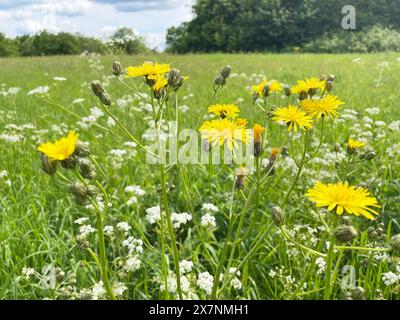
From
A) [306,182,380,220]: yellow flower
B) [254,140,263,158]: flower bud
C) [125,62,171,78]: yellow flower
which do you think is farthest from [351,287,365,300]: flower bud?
[125,62,171,78]: yellow flower

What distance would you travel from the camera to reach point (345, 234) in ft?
1.85

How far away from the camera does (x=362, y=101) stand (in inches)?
127

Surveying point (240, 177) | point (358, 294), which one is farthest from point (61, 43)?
point (358, 294)

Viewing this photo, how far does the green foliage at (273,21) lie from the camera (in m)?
11.2

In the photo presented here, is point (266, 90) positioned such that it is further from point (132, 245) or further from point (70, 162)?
point (132, 245)

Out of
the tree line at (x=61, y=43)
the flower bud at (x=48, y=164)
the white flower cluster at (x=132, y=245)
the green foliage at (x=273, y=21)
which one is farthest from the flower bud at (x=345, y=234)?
the green foliage at (x=273, y=21)

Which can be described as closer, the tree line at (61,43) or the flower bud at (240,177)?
the flower bud at (240,177)

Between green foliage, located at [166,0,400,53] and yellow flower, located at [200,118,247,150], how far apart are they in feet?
35.9

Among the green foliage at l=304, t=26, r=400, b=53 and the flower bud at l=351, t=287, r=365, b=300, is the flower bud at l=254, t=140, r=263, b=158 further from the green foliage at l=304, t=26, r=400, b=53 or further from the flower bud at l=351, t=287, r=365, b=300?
the green foliage at l=304, t=26, r=400, b=53

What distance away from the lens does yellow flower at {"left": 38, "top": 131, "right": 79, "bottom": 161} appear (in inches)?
23.1

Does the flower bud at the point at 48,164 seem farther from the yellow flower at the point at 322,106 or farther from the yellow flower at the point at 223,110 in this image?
the yellow flower at the point at 322,106

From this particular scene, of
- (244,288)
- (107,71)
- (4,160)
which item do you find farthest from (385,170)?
(107,71)

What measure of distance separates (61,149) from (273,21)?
12145 mm
